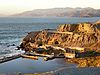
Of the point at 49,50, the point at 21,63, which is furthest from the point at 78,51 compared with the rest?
the point at 21,63

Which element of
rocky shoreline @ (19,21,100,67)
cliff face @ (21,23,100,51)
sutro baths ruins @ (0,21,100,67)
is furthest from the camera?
cliff face @ (21,23,100,51)

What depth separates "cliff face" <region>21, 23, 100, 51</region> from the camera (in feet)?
269

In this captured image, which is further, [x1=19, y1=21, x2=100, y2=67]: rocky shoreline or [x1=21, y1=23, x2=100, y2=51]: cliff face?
[x1=21, y1=23, x2=100, y2=51]: cliff face

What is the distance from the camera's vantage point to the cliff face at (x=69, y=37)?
81938 millimetres

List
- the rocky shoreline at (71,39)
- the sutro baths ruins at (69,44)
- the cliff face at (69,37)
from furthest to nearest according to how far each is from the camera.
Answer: the cliff face at (69,37) < the rocky shoreline at (71,39) < the sutro baths ruins at (69,44)

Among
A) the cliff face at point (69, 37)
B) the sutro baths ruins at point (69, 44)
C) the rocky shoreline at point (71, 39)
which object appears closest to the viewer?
the sutro baths ruins at point (69, 44)

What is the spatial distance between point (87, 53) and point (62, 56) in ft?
19.1

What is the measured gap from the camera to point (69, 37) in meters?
86.2

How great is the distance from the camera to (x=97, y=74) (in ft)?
122

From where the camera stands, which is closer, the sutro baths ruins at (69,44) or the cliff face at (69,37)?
the sutro baths ruins at (69,44)

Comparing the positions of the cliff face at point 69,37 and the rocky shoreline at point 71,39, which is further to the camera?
the cliff face at point 69,37

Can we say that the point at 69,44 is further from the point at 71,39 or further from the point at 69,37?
the point at 69,37

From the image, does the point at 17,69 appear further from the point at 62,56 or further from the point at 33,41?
the point at 33,41

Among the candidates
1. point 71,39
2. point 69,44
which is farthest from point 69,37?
point 69,44
